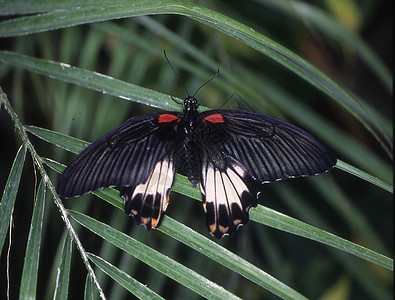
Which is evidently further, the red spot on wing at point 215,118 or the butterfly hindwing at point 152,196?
the red spot on wing at point 215,118

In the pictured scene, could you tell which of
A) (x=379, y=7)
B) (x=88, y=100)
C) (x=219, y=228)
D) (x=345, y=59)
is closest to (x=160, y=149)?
(x=219, y=228)

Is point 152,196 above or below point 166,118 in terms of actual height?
below

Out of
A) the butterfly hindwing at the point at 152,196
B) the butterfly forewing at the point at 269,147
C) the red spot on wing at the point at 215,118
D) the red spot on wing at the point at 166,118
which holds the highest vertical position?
the red spot on wing at the point at 166,118

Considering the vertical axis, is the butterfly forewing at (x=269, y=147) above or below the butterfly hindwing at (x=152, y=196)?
above

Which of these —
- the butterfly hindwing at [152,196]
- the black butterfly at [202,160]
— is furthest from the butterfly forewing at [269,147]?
the butterfly hindwing at [152,196]

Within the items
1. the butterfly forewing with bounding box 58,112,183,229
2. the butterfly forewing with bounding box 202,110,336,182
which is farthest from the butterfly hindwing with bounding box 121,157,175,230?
the butterfly forewing with bounding box 202,110,336,182

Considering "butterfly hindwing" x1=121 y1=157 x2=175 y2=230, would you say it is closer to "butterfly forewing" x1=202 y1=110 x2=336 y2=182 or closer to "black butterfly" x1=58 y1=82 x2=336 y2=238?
"black butterfly" x1=58 y1=82 x2=336 y2=238

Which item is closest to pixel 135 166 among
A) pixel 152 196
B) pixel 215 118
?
pixel 152 196

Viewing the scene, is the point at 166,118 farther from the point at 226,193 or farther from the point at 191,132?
the point at 226,193

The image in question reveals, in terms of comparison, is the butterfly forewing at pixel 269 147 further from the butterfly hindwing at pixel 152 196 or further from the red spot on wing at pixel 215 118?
the butterfly hindwing at pixel 152 196
